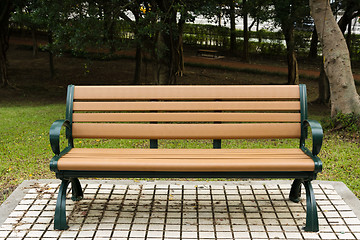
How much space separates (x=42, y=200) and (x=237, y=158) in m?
1.86

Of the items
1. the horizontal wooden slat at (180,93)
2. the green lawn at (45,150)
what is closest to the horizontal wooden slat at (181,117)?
the horizontal wooden slat at (180,93)

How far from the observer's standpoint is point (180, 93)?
4.27 m

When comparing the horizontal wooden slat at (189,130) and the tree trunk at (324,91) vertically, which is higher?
the horizontal wooden slat at (189,130)

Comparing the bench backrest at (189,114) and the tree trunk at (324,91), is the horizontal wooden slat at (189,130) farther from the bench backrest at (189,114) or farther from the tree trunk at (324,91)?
the tree trunk at (324,91)

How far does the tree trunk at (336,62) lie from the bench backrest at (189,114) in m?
3.47

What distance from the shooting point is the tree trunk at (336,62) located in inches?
289

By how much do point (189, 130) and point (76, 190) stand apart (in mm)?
1164

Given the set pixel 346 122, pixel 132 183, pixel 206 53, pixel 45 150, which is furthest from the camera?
pixel 206 53

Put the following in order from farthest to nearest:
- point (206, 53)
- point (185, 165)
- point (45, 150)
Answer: point (206, 53), point (45, 150), point (185, 165)

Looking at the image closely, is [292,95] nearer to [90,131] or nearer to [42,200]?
[90,131]

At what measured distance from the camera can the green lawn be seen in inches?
203

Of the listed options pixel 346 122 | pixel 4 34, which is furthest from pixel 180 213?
pixel 4 34

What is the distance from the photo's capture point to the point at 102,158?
374 cm

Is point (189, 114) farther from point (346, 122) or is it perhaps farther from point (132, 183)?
point (346, 122)
